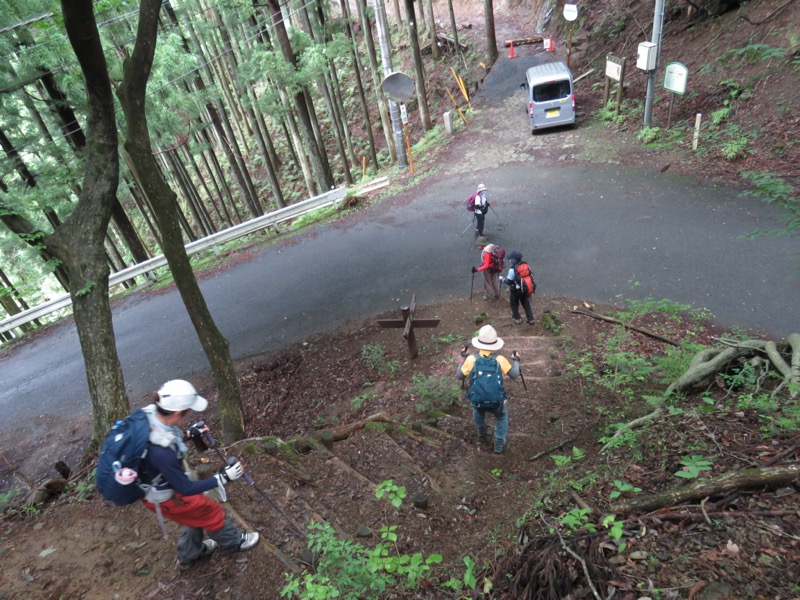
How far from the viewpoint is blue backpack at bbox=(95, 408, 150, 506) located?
349 cm

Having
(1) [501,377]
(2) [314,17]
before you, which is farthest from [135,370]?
(2) [314,17]

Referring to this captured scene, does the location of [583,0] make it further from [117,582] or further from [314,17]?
[117,582]

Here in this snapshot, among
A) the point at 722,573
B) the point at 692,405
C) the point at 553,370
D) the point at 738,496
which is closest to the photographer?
the point at 722,573

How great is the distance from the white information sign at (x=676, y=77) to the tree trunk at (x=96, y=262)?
542 inches

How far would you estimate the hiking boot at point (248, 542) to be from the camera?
418 cm

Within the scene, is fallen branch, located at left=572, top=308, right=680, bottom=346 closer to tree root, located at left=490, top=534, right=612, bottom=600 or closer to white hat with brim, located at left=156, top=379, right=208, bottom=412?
tree root, located at left=490, top=534, right=612, bottom=600

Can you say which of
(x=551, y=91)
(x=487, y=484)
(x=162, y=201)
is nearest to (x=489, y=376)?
(x=487, y=484)

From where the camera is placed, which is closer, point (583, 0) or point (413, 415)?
point (413, 415)

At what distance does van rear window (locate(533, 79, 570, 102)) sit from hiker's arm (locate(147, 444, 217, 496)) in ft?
54.8

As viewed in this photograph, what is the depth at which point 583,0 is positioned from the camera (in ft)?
76.8

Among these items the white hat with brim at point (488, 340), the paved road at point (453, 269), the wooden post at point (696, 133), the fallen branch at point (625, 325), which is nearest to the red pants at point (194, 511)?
the white hat with brim at point (488, 340)

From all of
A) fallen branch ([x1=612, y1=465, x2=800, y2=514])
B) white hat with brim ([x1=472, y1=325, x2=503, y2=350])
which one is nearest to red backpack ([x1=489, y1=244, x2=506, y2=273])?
white hat with brim ([x1=472, y1=325, x2=503, y2=350])

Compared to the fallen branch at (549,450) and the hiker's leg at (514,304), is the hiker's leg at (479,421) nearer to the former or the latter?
the fallen branch at (549,450)

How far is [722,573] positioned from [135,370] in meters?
11.5
